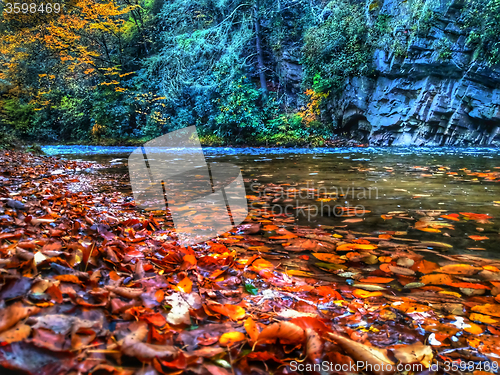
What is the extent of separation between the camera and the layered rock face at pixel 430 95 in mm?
9219

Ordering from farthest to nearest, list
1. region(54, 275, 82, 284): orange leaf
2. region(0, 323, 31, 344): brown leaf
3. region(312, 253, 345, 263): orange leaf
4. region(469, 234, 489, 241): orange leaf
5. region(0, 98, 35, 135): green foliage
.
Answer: region(0, 98, 35, 135): green foliage → region(469, 234, 489, 241): orange leaf → region(312, 253, 345, 263): orange leaf → region(54, 275, 82, 284): orange leaf → region(0, 323, 31, 344): brown leaf

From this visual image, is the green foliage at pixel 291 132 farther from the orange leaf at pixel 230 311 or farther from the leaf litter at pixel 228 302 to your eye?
the orange leaf at pixel 230 311

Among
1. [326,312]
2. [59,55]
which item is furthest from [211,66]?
[326,312]

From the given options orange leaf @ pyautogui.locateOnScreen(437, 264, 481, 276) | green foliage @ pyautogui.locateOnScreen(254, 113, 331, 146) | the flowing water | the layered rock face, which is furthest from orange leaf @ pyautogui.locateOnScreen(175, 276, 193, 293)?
the layered rock face

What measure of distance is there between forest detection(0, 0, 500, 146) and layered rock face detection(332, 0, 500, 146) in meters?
0.08

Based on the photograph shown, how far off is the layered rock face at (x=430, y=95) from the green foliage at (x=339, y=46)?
489 mm

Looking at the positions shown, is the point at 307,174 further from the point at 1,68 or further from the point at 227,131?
the point at 1,68

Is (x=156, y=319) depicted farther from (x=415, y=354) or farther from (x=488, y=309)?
(x=488, y=309)

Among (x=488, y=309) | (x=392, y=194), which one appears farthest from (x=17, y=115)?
(x=488, y=309)

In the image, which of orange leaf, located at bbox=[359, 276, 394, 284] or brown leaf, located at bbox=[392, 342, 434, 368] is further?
orange leaf, located at bbox=[359, 276, 394, 284]

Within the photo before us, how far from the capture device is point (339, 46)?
10.9m

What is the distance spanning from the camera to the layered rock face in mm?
9219

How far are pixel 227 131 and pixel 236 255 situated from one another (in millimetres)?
10710

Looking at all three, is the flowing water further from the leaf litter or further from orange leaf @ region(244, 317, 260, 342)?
orange leaf @ region(244, 317, 260, 342)
